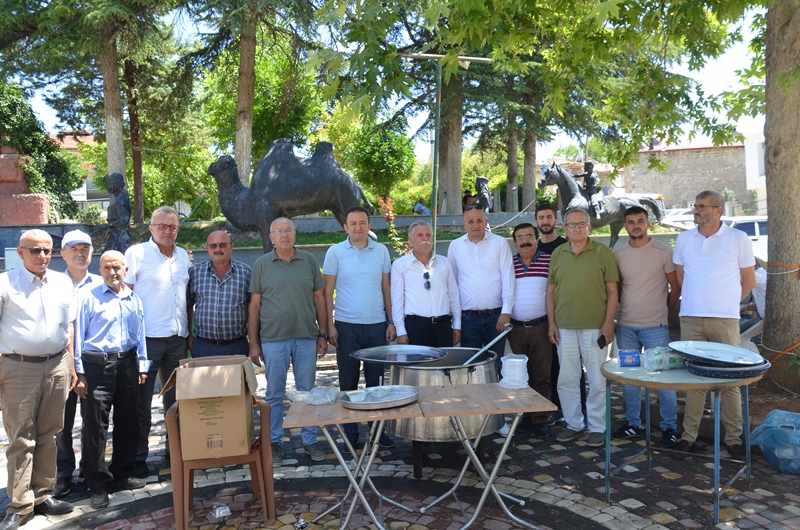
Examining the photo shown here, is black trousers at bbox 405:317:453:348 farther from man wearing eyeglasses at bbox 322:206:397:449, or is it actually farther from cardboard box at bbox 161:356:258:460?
cardboard box at bbox 161:356:258:460

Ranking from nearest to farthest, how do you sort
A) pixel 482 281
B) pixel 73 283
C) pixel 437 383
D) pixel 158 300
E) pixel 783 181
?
1. pixel 437 383
2. pixel 73 283
3. pixel 158 300
4. pixel 482 281
5. pixel 783 181

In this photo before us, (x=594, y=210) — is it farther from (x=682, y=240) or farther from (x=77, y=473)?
(x=77, y=473)

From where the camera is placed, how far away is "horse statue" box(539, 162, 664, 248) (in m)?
15.2

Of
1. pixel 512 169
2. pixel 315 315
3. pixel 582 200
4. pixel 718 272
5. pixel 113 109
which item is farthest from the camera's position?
pixel 512 169

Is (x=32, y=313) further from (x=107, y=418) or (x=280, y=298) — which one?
(x=280, y=298)

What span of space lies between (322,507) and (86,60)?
21311 millimetres

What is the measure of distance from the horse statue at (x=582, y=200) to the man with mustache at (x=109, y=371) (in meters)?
10.9

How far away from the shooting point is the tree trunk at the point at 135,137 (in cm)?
2455

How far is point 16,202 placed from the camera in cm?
1870

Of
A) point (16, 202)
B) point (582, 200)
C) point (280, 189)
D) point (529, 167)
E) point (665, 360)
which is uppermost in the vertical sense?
point (529, 167)

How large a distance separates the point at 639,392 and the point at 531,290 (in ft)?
4.03

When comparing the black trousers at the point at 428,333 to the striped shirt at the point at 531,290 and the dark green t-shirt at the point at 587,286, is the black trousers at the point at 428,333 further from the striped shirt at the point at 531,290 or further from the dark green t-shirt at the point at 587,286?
the dark green t-shirt at the point at 587,286

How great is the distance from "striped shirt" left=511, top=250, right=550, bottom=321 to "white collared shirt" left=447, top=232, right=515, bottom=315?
173 mm

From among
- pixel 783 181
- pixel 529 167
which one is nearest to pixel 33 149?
pixel 529 167
